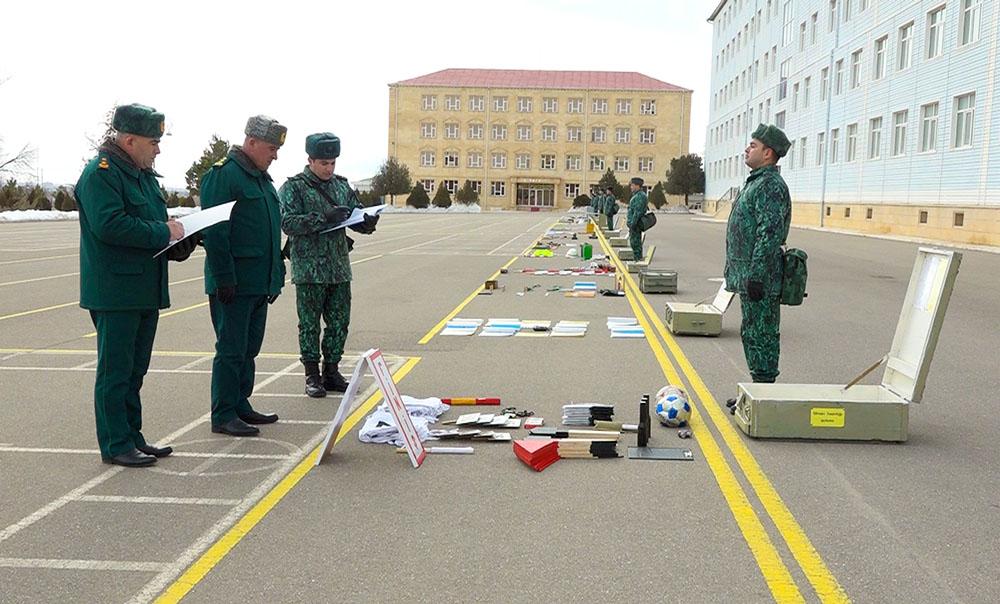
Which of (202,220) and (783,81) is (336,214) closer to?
(202,220)

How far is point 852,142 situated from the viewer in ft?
173

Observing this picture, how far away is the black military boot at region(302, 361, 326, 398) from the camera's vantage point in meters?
8.51

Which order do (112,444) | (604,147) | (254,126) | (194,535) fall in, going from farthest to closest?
1. (604,147)
2. (254,126)
3. (112,444)
4. (194,535)

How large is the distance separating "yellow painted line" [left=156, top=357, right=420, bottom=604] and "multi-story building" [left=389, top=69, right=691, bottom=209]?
12434cm

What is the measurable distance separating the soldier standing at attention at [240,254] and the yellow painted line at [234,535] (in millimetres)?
877

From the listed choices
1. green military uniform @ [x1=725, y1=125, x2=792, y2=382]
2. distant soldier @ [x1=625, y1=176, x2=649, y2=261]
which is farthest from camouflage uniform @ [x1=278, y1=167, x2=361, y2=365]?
distant soldier @ [x1=625, y1=176, x2=649, y2=261]

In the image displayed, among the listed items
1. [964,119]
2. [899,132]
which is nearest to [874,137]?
[899,132]

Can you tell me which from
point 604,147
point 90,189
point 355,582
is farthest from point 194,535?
point 604,147

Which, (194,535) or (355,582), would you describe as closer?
(355,582)

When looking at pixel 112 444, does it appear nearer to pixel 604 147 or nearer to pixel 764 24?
pixel 764 24

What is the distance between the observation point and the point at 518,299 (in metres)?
16.9

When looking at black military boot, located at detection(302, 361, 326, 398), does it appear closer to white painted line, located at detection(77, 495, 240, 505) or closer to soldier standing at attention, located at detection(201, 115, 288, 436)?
soldier standing at attention, located at detection(201, 115, 288, 436)

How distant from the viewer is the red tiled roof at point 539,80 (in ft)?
423

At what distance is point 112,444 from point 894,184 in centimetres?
4487
